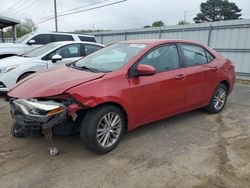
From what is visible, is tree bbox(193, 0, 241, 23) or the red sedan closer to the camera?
the red sedan

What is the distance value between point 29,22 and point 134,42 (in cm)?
6809

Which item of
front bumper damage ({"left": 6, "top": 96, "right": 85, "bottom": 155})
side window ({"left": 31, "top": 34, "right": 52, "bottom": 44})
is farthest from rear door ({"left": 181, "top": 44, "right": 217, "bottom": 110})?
side window ({"left": 31, "top": 34, "right": 52, "bottom": 44})

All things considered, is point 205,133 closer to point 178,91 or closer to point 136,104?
point 178,91

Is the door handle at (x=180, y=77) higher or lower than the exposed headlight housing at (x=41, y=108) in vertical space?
higher

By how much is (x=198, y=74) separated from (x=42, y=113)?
2983mm

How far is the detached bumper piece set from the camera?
3293 mm

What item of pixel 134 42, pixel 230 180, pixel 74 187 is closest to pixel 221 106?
pixel 134 42

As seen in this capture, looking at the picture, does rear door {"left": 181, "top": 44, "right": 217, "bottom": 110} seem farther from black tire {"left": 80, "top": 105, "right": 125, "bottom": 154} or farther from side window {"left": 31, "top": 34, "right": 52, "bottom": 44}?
side window {"left": 31, "top": 34, "right": 52, "bottom": 44}

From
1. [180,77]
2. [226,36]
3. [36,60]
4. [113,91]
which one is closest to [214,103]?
[180,77]

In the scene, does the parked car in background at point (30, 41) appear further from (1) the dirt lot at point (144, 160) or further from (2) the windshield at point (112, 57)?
(2) the windshield at point (112, 57)

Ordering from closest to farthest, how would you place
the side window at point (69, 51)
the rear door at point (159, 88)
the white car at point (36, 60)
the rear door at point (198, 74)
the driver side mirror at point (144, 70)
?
the driver side mirror at point (144, 70)
the rear door at point (159, 88)
the rear door at point (198, 74)
the white car at point (36, 60)
the side window at point (69, 51)

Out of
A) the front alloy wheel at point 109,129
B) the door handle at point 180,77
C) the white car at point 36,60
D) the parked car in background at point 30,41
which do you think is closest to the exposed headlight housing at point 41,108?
the front alloy wheel at point 109,129

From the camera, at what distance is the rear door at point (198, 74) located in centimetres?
488

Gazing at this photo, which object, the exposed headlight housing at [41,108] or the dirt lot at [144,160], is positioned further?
the exposed headlight housing at [41,108]
